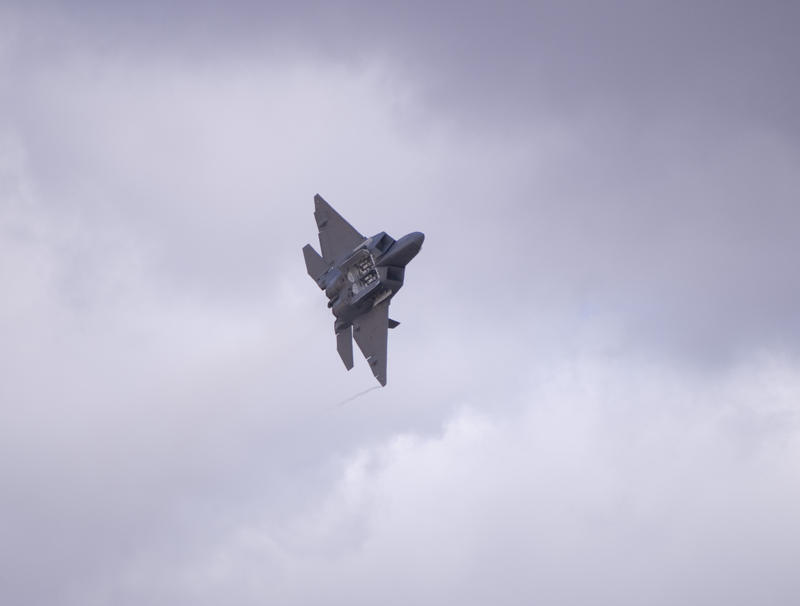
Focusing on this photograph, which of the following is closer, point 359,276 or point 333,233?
point 359,276

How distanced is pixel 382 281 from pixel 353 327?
6.84 meters

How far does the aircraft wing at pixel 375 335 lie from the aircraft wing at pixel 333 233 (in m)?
7.46

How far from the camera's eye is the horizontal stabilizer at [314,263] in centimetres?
13300

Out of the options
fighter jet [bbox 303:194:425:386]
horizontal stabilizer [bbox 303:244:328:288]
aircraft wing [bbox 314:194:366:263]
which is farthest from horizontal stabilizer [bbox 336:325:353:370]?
aircraft wing [bbox 314:194:366:263]

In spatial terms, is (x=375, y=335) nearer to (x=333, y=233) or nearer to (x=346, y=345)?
(x=346, y=345)

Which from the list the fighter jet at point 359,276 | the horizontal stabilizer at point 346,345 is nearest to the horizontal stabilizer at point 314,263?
the fighter jet at point 359,276

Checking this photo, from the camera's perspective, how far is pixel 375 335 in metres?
128

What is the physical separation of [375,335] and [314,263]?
11.5 meters

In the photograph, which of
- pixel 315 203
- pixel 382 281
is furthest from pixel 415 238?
pixel 315 203

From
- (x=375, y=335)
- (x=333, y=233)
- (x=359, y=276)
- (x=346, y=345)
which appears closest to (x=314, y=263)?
(x=333, y=233)

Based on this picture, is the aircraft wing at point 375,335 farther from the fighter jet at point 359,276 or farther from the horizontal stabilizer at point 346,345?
the horizontal stabilizer at point 346,345

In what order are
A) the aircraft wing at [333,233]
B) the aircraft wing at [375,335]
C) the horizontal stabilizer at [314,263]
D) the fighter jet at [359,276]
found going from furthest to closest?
1. the horizontal stabilizer at [314,263]
2. the aircraft wing at [333,233]
3. the aircraft wing at [375,335]
4. the fighter jet at [359,276]

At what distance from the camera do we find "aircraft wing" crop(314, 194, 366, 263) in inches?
5162

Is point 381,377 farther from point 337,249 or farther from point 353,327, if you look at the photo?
point 337,249
